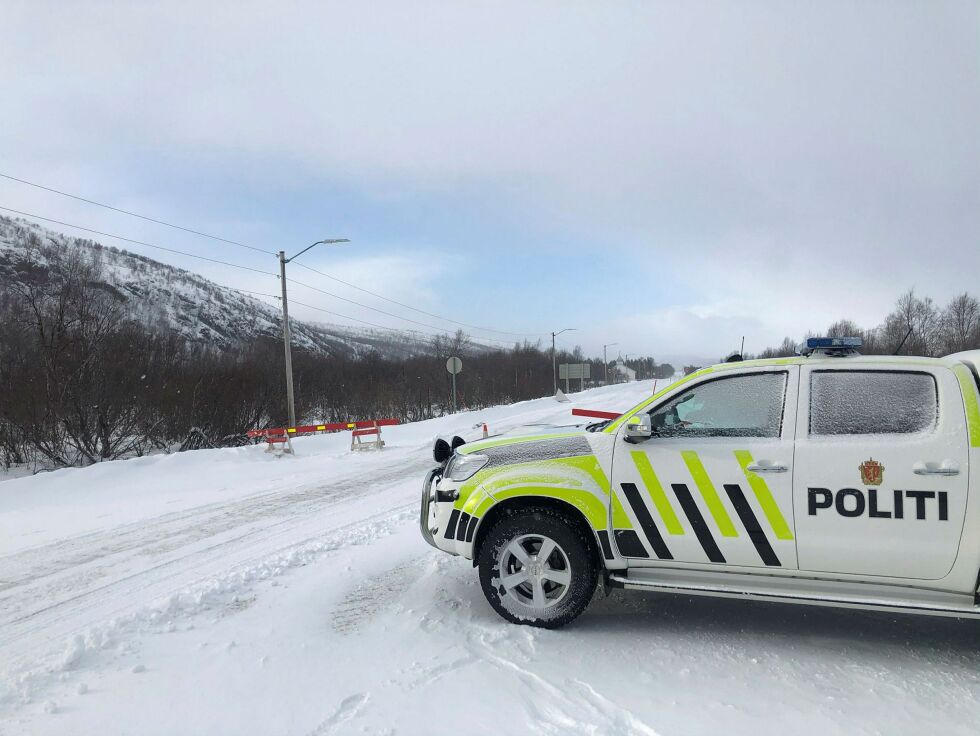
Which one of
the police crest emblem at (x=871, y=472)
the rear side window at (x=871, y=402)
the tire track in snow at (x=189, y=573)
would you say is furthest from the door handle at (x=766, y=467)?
the tire track in snow at (x=189, y=573)

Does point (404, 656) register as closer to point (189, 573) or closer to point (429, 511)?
point (429, 511)

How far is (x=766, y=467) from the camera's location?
12.5 ft

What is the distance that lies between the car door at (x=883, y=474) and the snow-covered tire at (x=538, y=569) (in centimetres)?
136

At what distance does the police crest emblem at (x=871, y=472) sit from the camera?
359 centimetres

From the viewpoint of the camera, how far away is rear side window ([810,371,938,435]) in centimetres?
368

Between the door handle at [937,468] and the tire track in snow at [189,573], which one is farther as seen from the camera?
the tire track in snow at [189,573]

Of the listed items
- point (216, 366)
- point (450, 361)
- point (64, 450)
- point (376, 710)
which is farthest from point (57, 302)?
point (376, 710)

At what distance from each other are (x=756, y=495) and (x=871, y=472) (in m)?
0.65

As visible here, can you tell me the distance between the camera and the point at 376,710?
320 cm

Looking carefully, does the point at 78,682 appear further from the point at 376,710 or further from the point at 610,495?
the point at 610,495

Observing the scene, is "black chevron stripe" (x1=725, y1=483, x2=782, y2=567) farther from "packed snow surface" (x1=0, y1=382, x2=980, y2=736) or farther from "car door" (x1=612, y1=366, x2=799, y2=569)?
"packed snow surface" (x1=0, y1=382, x2=980, y2=736)

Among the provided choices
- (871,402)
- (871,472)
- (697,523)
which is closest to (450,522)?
(697,523)

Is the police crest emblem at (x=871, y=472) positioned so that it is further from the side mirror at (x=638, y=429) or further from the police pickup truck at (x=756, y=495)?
the side mirror at (x=638, y=429)

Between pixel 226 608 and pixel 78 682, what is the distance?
1213 millimetres
